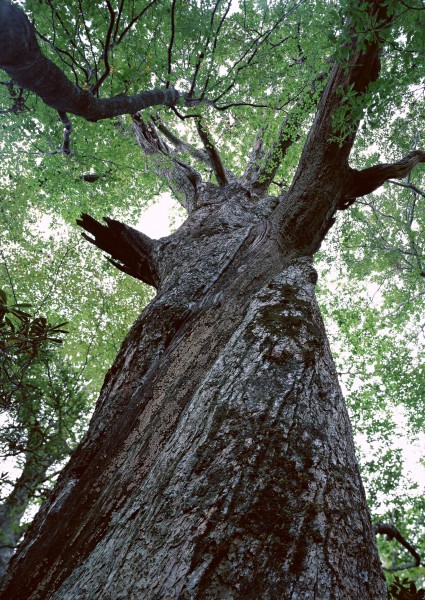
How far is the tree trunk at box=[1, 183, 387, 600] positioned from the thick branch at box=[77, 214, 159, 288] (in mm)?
1397

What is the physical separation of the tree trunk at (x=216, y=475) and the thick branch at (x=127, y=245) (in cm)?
140

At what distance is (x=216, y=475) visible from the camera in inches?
54.5

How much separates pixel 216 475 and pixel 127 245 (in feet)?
10.9

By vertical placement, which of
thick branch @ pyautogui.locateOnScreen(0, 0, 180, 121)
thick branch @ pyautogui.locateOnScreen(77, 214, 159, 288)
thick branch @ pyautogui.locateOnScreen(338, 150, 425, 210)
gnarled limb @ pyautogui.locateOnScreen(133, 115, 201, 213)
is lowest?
thick branch @ pyautogui.locateOnScreen(0, 0, 180, 121)

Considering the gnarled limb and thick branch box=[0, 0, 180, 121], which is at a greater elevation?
the gnarled limb

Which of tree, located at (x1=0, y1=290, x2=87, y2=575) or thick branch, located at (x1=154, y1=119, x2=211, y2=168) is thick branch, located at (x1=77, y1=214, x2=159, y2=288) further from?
thick branch, located at (x1=154, y1=119, x2=211, y2=168)

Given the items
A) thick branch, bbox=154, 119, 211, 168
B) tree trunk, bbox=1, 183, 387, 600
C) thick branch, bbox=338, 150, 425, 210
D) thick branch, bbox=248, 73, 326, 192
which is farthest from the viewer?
thick branch, bbox=154, 119, 211, 168

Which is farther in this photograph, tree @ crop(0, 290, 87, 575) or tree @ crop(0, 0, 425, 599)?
tree @ crop(0, 290, 87, 575)

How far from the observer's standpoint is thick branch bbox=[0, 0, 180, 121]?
165 cm

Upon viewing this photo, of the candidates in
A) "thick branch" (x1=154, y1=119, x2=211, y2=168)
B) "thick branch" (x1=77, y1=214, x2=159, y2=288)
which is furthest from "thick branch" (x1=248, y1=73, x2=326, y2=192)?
"thick branch" (x1=77, y1=214, x2=159, y2=288)

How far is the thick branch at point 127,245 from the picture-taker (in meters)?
4.08

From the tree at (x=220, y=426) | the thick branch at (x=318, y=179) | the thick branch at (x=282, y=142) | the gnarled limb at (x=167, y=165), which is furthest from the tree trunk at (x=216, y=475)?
the thick branch at (x=282, y=142)

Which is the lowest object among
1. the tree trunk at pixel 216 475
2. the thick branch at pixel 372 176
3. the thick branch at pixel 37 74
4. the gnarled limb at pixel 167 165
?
the tree trunk at pixel 216 475

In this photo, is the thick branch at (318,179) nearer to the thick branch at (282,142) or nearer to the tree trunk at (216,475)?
the tree trunk at (216,475)
